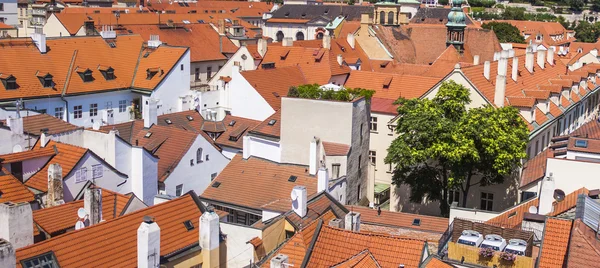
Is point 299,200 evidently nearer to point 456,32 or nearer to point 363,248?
point 363,248

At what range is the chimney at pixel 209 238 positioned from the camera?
75.3ft

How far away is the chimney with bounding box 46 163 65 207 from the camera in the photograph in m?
27.9

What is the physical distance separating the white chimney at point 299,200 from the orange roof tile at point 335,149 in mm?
8177

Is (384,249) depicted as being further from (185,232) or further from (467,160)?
(467,160)

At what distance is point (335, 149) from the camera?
35.8 m

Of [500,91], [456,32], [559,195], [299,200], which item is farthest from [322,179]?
[456,32]

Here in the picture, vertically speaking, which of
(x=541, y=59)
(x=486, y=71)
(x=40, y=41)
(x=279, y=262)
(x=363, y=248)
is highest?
(x=541, y=59)

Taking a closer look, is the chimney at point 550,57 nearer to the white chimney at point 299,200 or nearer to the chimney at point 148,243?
the white chimney at point 299,200

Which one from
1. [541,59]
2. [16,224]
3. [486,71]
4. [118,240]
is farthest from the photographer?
[541,59]

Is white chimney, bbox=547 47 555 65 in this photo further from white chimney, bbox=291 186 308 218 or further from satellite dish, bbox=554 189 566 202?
white chimney, bbox=291 186 308 218

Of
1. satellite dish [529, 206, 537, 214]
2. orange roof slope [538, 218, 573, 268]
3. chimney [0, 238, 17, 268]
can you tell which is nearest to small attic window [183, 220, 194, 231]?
chimney [0, 238, 17, 268]

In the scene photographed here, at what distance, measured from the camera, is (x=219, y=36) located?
73688 millimetres

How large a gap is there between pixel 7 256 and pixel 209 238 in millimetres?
6951

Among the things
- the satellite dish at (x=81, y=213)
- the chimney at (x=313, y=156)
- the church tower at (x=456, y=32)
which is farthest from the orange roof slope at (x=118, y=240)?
the church tower at (x=456, y=32)
